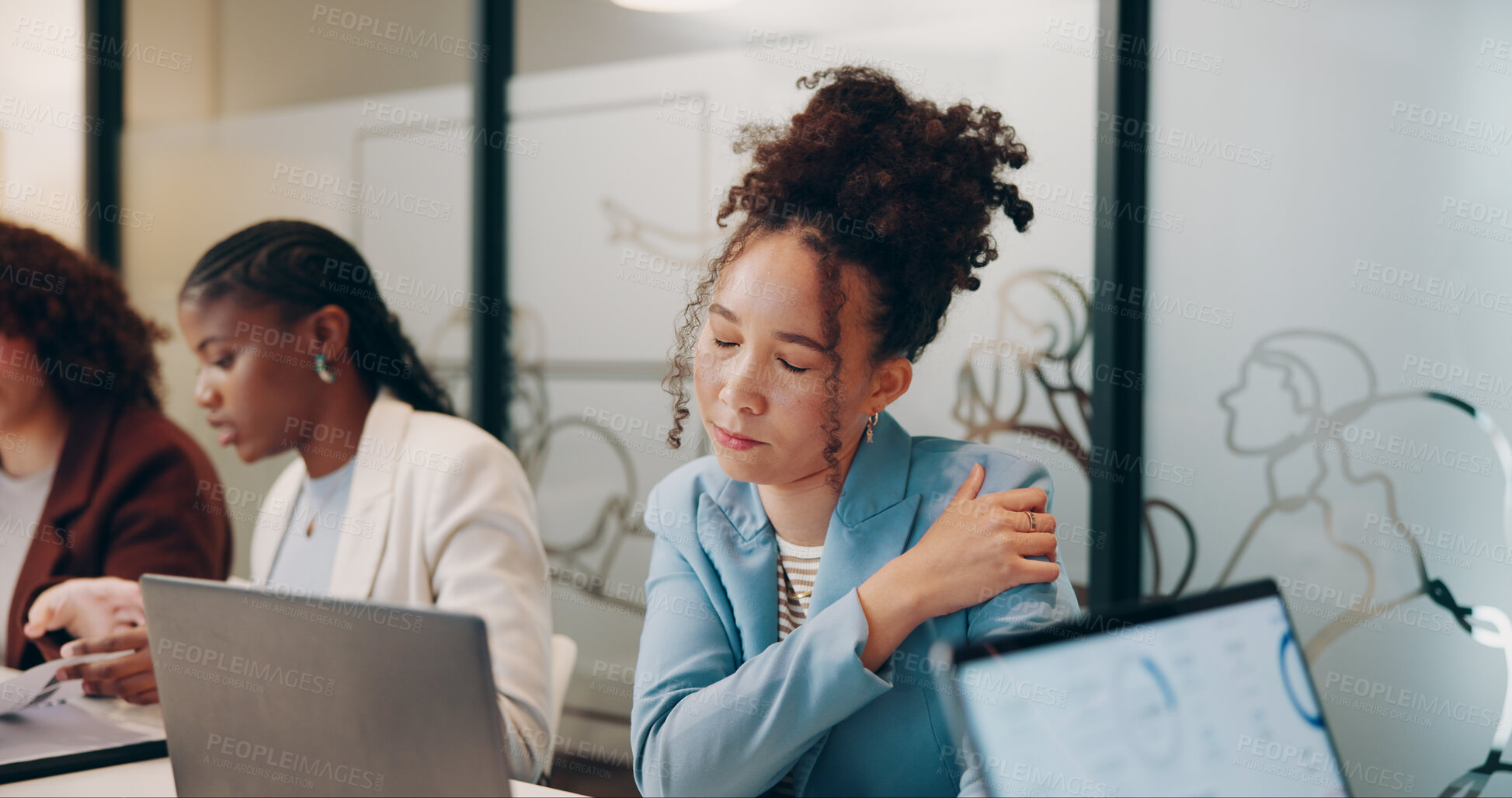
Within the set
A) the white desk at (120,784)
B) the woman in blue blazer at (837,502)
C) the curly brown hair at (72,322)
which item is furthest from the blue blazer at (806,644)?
the curly brown hair at (72,322)

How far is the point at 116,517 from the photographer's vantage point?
6.04 feet

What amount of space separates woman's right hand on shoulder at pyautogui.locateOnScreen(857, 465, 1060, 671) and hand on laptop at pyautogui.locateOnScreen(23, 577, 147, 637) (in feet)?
4.08

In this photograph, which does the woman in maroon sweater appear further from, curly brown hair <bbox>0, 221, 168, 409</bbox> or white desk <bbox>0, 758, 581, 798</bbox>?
white desk <bbox>0, 758, 581, 798</bbox>

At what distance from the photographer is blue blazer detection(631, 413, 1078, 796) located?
993 millimetres

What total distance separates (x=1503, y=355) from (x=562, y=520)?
2.24 m

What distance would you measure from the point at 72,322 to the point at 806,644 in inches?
70.4

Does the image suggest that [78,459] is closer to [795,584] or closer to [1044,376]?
[795,584]

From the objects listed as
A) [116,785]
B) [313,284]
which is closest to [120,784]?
[116,785]

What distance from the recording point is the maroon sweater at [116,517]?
1.83m

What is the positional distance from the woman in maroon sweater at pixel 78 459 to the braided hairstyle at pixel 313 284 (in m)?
0.39

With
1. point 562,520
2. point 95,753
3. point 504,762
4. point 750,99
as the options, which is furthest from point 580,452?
point 504,762

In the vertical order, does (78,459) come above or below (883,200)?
→ below

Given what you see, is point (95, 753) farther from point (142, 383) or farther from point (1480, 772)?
point (1480, 772)

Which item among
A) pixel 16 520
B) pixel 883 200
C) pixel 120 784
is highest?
pixel 883 200
